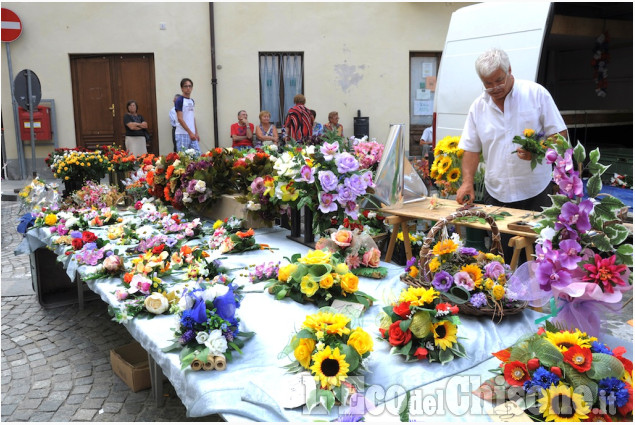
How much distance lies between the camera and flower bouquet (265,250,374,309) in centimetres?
253

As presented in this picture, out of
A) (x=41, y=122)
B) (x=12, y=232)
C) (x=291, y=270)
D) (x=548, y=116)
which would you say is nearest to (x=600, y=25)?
(x=548, y=116)

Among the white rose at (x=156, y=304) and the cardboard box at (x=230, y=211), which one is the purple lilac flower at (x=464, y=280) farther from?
the cardboard box at (x=230, y=211)

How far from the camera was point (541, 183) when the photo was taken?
142 inches

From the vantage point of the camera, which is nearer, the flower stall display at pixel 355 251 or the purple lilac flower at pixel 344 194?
the flower stall display at pixel 355 251

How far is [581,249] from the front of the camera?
1.86m

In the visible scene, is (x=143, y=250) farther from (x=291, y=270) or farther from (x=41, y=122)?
(x=41, y=122)

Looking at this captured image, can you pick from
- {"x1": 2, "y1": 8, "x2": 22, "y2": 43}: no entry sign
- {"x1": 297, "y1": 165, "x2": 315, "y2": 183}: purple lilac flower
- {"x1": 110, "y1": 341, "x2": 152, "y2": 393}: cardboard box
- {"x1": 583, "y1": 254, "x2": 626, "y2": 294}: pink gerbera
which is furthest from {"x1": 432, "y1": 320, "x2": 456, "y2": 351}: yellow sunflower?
{"x1": 2, "y1": 8, "x2": 22, "y2": 43}: no entry sign

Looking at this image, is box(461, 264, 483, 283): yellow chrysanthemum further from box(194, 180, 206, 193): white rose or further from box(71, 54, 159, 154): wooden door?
box(71, 54, 159, 154): wooden door

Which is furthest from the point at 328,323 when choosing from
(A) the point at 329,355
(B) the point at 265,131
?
(B) the point at 265,131

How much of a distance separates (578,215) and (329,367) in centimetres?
87

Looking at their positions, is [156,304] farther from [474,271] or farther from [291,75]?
[291,75]

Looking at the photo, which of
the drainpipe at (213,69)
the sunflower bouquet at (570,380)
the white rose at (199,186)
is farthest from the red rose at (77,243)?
the drainpipe at (213,69)

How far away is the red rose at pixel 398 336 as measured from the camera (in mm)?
2094

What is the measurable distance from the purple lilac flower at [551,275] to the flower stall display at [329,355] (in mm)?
566
